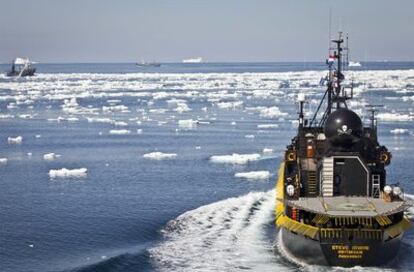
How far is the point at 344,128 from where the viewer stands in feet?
75.0

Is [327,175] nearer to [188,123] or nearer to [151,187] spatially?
[151,187]

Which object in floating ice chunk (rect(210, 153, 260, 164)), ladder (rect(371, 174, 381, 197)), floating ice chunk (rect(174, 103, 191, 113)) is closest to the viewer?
ladder (rect(371, 174, 381, 197))

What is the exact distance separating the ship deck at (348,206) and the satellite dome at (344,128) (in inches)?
72.6

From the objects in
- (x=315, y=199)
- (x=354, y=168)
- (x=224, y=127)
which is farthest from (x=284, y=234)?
(x=224, y=127)

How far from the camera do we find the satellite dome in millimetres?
22969

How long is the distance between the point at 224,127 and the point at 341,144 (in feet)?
125

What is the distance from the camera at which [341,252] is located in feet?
68.5

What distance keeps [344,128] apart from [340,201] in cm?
226

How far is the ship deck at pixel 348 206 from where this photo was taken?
21.0 meters

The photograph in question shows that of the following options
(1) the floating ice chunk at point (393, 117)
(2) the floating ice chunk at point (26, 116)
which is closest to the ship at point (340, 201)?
(1) the floating ice chunk at point (393, 117)

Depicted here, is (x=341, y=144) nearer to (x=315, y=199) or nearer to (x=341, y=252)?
(x=315, y=199)

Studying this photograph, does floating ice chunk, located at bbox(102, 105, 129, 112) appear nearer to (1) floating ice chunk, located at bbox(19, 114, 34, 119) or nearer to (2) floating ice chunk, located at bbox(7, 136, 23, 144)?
(1) floating ice chunk, located at bbox(19, 114, 34, 119)

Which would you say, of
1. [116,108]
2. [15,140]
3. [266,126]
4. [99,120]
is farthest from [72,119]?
[266,126]

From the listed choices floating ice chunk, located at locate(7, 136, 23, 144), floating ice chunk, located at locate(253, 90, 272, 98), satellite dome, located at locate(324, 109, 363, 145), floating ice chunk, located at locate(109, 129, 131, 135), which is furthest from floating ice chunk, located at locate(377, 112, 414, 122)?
satellite dome, located at locate(324, 109, 363, 145)
